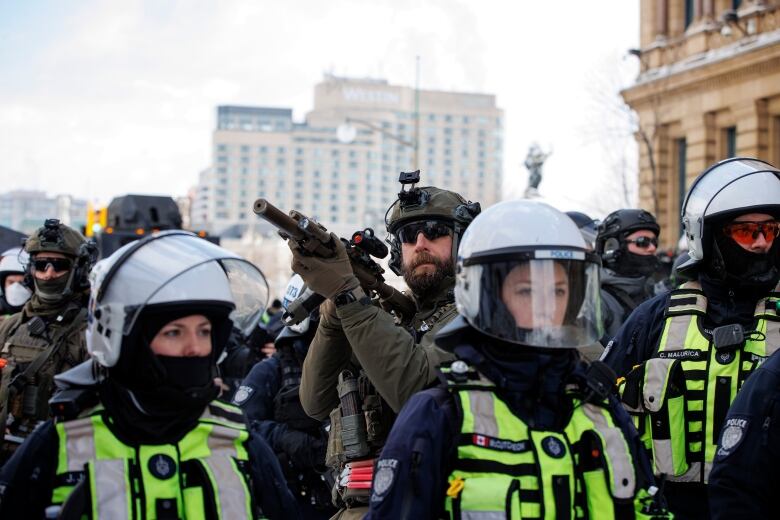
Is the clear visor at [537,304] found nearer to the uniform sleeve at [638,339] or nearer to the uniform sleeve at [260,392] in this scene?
the uniform sleeve at [638,339]

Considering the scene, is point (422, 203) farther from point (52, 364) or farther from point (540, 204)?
point (52, 364)

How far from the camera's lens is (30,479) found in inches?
119

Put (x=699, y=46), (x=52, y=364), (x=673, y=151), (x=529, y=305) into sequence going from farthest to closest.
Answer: (x=673, y=151), (x=699, y=46), (x=52, y=364), (x=529, y=305)

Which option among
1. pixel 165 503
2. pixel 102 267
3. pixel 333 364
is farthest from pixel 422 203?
pixel 165 503

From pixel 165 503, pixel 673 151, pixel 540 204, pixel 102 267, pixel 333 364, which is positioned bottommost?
pixel 165 503

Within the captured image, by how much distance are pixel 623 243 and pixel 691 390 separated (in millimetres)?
3457

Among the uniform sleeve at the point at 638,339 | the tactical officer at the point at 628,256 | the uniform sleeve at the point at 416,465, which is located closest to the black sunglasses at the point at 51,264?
the uniform sleeve at the point at 638,339

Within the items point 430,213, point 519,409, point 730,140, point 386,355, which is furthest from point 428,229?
point 730,140

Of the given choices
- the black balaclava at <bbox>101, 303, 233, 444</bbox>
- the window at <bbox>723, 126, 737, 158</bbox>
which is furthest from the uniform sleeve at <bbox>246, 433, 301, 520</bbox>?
the window at <bbox>723, 126, 737, 158</bbox>

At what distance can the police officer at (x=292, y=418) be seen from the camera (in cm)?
621

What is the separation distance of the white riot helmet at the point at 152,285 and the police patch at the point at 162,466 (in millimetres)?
324

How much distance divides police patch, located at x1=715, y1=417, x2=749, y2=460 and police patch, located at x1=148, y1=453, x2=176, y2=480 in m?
1.80

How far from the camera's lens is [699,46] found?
24.6m

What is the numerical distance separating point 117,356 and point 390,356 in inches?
43.4
